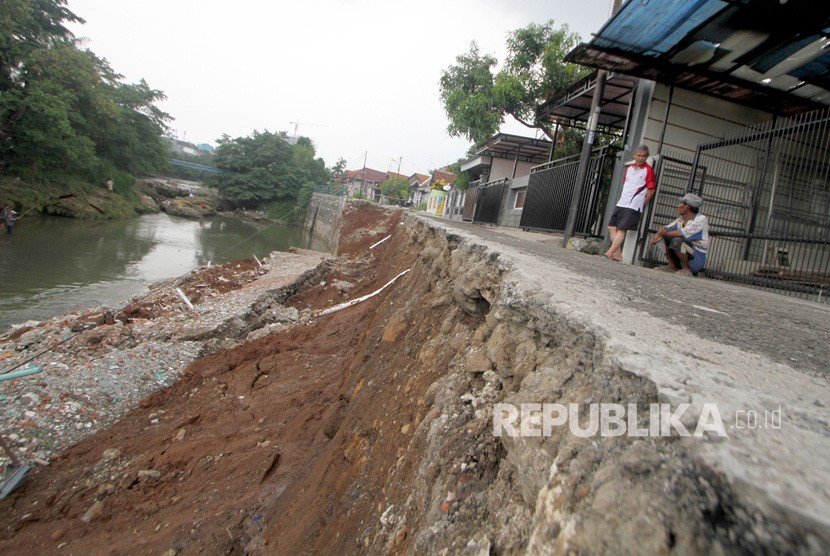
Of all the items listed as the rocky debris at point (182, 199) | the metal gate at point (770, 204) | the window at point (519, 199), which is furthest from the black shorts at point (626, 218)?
the rocky debris at point (182, 199)

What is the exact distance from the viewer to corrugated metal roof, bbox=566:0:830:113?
15.7 feet

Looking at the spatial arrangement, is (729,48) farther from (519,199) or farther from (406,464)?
(519,199)

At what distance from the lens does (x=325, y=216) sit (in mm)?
31641

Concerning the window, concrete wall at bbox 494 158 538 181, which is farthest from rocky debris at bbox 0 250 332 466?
concrete wall at bbox 494 158 538 181

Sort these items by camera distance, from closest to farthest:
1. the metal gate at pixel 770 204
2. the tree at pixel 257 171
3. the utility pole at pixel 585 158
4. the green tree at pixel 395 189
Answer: the metal gate at pixel 770 204, the utility pole at pixel 585 158, the tree at pixel 257 171, the green tree at pixel 395 189

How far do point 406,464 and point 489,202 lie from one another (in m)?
13.8

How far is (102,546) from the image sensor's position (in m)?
2.82

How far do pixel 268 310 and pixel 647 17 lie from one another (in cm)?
742

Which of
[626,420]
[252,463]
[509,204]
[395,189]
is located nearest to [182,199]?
[395,189]

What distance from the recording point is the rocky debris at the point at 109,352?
4.42 meters

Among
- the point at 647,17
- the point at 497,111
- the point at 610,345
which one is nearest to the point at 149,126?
the point at 497,111

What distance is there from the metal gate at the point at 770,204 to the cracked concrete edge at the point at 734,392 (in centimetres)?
374

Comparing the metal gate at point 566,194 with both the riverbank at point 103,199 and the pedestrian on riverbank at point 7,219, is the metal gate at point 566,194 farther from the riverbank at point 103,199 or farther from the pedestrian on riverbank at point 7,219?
the riverbank at point 103,199

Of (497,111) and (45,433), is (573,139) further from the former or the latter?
(45,433)
